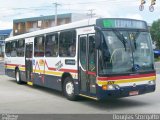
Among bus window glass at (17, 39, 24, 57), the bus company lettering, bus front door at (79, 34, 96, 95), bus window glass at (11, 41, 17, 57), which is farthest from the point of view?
bus window glass at (11, 41, 17, 57)

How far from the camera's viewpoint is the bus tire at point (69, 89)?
13.1 meters

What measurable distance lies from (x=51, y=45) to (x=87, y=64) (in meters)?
3.62

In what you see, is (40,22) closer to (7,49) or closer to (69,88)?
(7,49)

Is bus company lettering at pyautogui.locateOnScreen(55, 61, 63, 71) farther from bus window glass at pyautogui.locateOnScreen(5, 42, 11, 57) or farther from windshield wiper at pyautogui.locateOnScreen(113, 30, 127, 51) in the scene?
bus window glass at pyautogui.locateOnScreen(5, 42, 11, 57)

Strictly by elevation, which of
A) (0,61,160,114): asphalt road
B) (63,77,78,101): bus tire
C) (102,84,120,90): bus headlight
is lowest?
(0,61,160,114): asphalt road

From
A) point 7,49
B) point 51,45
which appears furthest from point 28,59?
point 7,49

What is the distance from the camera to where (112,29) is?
11648mm

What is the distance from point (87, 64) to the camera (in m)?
12.0

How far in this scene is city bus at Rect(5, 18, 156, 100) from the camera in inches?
442

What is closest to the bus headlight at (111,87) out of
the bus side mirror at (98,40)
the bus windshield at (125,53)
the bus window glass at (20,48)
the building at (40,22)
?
the bus windshield at (125,53)

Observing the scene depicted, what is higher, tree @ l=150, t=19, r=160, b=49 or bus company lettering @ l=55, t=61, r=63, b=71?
tree @ l=150, t=19, r=160, b=49

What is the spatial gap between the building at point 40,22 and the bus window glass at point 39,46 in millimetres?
61077

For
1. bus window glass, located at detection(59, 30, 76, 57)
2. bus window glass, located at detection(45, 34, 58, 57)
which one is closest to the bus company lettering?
bus window glass, located at detection(59, 30, 76, 57)

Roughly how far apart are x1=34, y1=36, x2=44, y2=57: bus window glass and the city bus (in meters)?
1.57
